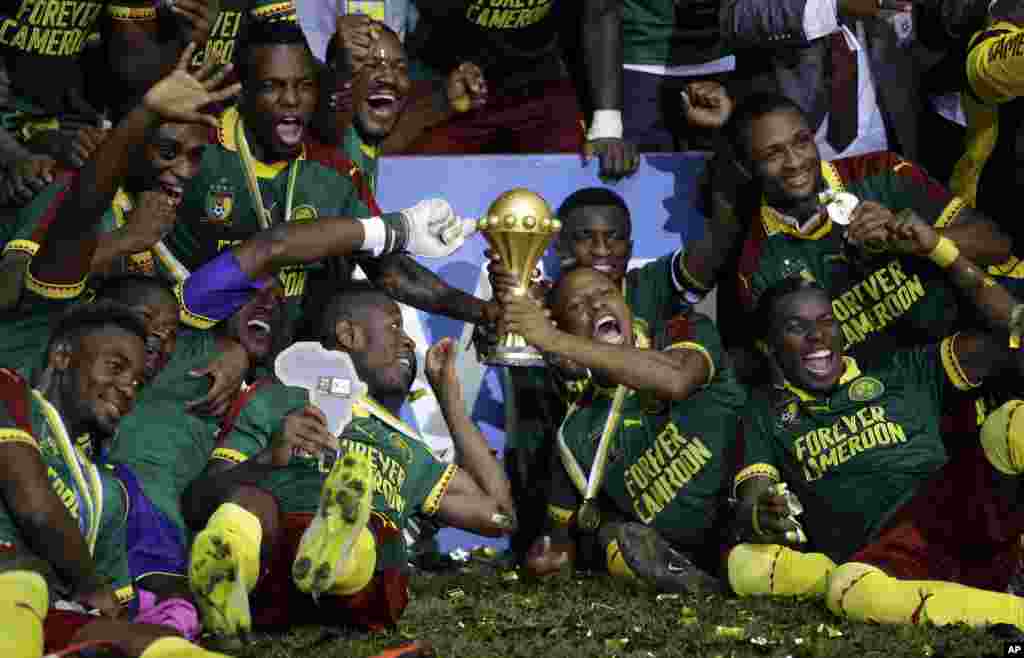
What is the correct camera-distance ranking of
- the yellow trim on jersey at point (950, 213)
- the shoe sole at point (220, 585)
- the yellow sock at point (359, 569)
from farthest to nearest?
1. the yellow trim on jersey at point (950, 213)
2. the yellow sock at point (359, 569)
3. the shoe sole at point (220, 585)

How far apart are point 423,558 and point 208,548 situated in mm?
1884

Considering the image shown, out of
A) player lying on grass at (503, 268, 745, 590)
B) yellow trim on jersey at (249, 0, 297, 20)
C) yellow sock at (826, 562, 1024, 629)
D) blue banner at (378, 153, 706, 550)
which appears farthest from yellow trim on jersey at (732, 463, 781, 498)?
yellow trim on jersey at (249, 0, 297, 20)

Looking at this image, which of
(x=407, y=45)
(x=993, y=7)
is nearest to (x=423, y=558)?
(x=407, y=45)

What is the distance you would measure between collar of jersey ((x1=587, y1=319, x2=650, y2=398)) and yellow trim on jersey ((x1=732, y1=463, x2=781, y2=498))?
583 mm

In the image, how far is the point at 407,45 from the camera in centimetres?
739

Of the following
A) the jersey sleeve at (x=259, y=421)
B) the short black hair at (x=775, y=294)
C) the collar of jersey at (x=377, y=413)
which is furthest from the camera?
the short black hair at (x=775, y=294)

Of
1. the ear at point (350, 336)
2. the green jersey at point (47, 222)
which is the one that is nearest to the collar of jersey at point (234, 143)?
the green jersey at point (47, 222)

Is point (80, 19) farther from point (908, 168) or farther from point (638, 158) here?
point (908, 168)

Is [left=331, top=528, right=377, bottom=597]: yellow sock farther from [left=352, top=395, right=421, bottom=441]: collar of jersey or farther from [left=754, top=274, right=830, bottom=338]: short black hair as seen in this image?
[left=754, top=274, right=830, bottom=338]: short black hair

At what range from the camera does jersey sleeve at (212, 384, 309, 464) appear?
18.4 ft

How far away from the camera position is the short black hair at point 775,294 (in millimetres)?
6039

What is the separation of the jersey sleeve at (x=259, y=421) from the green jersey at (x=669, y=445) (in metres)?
1.07

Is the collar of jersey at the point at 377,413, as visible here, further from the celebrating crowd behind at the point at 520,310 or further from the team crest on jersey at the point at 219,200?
the team crest on jersey at the point at 219,200

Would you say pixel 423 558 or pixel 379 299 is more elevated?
pixel 379 299
